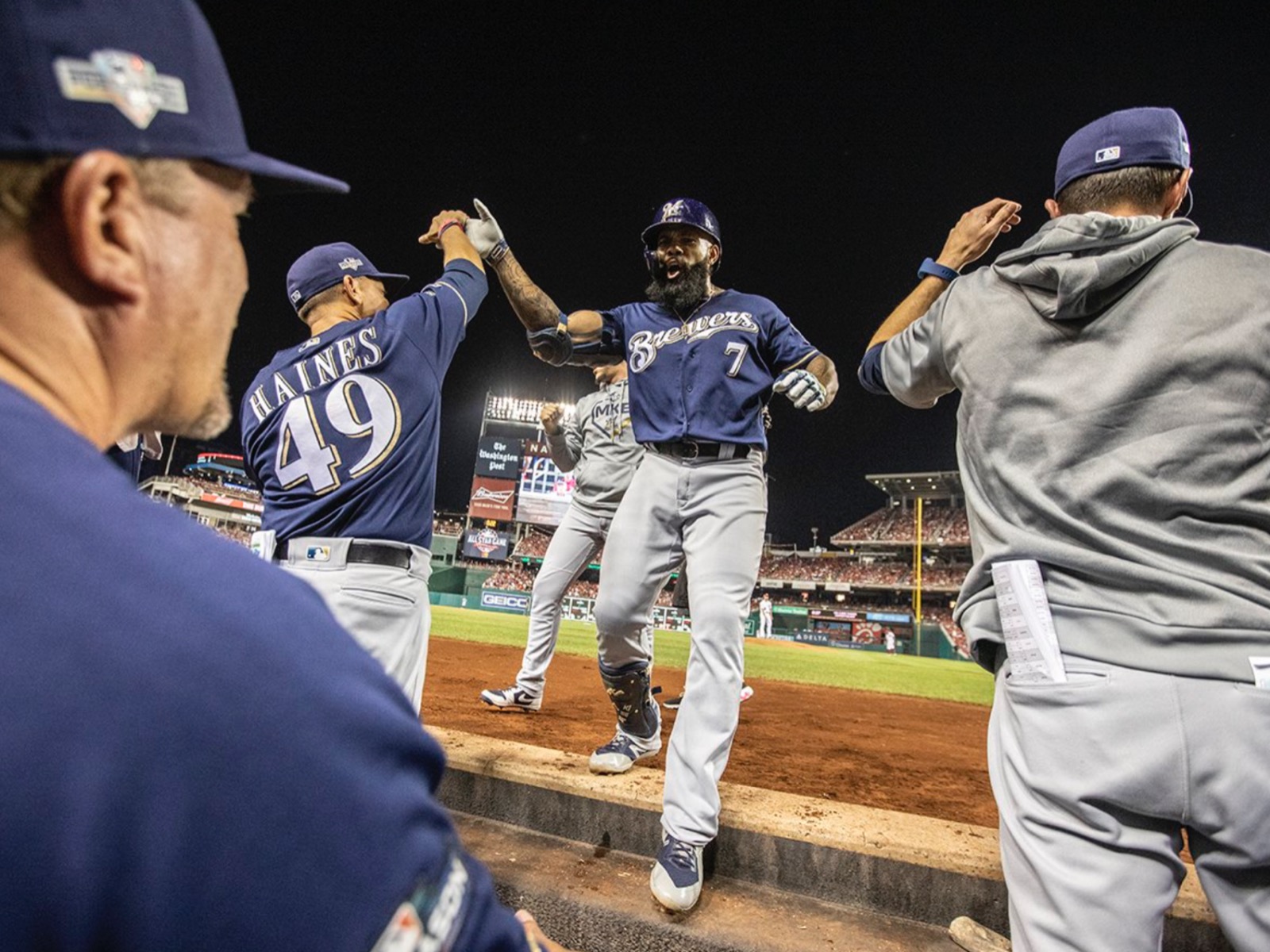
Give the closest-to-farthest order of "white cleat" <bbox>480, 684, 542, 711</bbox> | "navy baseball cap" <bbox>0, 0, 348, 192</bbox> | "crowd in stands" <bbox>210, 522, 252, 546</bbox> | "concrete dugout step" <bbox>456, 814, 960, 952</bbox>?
"navy baseball cap" <bbox>0, 0, 348, 192</bbox>
"concrete dugout step" <bbox>456, 814, 960, 952</bbox>
"white cleat" <bbox>480, 684, 542, 711</bbox>
"crowd in stands" <bbox>210, 522, 252, 546</bbox>

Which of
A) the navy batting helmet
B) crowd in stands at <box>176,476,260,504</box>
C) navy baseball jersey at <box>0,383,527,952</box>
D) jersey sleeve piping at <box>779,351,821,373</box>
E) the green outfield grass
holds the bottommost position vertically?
the green outfield grass

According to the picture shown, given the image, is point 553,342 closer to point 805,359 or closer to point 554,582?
→ point 805,359

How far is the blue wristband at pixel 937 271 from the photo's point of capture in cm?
209

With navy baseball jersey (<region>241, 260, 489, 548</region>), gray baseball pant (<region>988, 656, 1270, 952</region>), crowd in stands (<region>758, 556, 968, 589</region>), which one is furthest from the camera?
crowd in stands (<region>758, 556, 968, 589</region>)

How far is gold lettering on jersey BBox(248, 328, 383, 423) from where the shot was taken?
8.45 feet

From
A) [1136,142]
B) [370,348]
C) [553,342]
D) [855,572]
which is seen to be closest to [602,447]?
[553,342]

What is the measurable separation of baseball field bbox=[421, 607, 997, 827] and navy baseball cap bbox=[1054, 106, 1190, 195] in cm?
271

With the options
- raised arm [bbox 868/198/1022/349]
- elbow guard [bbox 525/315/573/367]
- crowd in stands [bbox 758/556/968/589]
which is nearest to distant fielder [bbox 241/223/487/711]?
elbow guard [bbox 525/315/573/367]

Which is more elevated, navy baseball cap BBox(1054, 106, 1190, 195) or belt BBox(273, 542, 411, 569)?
navy baseball cap BBox(1054, 106, 1190, 195)

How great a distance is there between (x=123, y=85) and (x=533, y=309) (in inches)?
98.3

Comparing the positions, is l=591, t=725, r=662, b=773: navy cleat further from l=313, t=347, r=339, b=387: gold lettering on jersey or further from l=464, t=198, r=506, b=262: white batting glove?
l=464, t=198, r=506, b=262: white batting glove

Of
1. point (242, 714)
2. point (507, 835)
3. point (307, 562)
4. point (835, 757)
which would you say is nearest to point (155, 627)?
point (242, 714)

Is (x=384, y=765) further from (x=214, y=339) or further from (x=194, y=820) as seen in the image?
(x=214, y=339)

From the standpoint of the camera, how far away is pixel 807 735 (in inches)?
211
